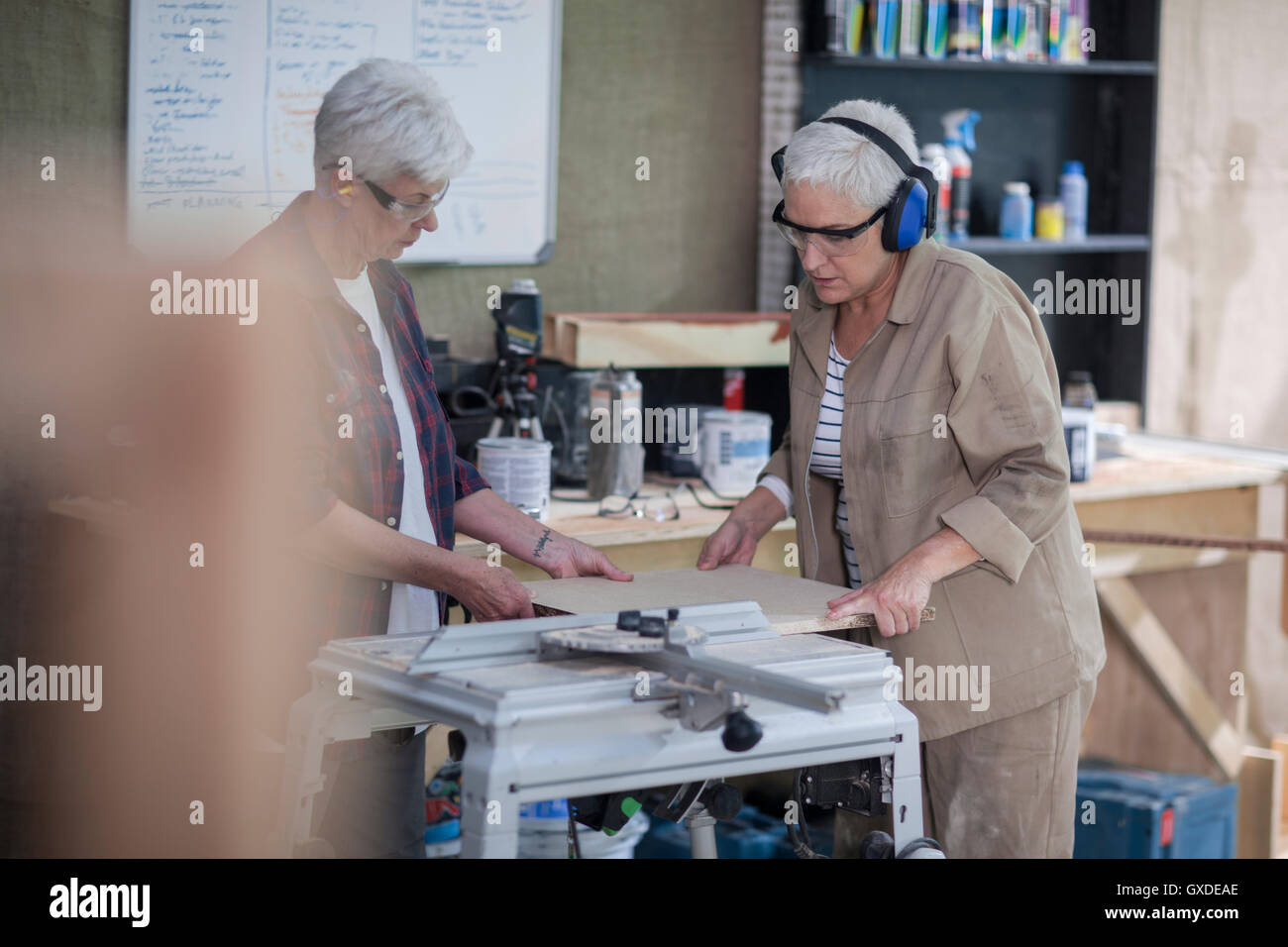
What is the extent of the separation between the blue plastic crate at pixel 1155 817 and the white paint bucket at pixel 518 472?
5.00 ft

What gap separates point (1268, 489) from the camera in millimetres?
3564

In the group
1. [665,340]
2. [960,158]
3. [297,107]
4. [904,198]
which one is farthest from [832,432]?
[960,158]

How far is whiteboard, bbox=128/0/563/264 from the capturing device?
113 inches

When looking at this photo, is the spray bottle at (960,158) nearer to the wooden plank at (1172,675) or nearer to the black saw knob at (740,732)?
the wooden plank at (1172,675)

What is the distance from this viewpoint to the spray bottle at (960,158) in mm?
3760

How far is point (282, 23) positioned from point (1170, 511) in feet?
7.57

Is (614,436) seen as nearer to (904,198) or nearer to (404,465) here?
(404,465)

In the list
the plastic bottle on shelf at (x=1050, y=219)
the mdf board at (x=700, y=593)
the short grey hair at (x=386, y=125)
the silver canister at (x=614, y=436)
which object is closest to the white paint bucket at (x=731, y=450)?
the silver canister at (x=614, y=436)

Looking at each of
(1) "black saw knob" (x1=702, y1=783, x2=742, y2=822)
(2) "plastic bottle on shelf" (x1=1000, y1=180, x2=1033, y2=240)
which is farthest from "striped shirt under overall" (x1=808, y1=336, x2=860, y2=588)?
(2) "plastic bottle on shelf" (x1=1000, y1=180, x2=1033, y2=240)

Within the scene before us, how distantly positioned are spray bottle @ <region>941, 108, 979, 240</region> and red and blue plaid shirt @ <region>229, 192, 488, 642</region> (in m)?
2.09

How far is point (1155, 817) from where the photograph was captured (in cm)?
340

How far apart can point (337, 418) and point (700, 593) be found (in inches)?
21.8

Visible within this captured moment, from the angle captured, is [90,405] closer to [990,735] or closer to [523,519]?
[523,519]
